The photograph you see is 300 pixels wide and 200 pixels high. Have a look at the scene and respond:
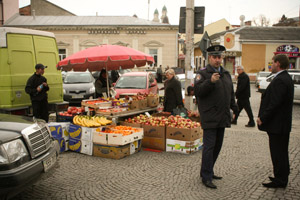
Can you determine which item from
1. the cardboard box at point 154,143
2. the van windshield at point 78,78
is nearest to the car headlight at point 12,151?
the cardboard box at point 154,143

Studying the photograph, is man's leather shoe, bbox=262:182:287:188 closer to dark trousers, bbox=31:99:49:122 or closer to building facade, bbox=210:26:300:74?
dark trousers, bbox=31:99:49:122

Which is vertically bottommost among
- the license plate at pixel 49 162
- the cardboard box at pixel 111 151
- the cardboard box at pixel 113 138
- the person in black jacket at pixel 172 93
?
→ the cardboard box at pixel 111 151

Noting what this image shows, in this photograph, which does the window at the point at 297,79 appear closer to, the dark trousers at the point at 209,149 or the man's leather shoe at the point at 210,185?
the dark trousers at the point at 209,149

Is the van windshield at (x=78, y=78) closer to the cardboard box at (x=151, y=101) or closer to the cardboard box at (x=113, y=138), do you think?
the cardboard box at (x=151, y=101)

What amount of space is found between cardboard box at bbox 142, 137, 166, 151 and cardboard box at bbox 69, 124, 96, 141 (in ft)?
4.19

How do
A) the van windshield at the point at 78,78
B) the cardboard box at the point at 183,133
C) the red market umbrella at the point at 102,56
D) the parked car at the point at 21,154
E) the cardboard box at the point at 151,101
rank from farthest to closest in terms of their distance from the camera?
the van windshield at the point at 78,78 < the cardboard box at the point at 151,101 < the red market umbrella at the point at 102,56 < the cardboard box at the point at 183,133 < the parked car at the point at 21,154

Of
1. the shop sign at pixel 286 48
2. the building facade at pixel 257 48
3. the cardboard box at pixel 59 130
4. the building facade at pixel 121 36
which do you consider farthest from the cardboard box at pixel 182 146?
the shop sign at pixel 286 48

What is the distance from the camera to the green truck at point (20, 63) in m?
7.30

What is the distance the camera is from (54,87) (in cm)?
875

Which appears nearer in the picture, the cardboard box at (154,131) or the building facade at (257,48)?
the cardboard box at (154,131)

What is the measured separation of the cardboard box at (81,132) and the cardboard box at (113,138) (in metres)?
0.15

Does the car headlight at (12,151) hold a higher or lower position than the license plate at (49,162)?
higher

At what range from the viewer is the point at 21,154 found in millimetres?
3387

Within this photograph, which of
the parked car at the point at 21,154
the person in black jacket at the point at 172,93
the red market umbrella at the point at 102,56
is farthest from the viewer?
the person in black jacket at the point at 172,93
